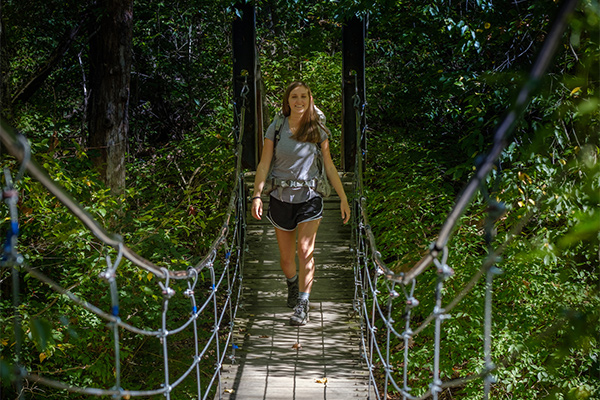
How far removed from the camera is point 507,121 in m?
0.81

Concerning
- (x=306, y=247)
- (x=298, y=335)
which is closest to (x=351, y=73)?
(x=306, y=247)

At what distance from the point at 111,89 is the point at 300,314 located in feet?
9.65

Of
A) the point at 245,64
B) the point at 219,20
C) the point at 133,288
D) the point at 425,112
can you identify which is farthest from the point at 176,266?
the point at 219,20

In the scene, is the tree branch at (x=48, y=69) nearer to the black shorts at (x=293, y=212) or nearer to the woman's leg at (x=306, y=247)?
the black shorts at (x=293, y=212)

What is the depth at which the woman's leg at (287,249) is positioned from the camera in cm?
348

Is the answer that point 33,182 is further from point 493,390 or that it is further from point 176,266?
point 493,390

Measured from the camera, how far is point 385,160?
5.89 metres

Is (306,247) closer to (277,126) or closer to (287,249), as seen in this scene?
(287,249)

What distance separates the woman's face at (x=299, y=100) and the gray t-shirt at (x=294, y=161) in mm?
94

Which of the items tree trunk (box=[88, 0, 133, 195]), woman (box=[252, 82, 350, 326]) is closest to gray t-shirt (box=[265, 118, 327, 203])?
woman (box=[252, 82, 350, 326])

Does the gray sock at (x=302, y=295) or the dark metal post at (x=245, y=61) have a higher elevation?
the dark metal post at (x=245, y=61)

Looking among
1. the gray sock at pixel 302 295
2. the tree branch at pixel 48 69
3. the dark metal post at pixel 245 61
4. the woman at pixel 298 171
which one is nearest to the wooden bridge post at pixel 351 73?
the dark metal post at pixel 245 61

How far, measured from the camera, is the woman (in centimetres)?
334

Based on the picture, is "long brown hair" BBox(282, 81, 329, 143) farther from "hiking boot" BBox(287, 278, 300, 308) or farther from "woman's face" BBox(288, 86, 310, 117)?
"hiking boot" BBox(287, 278, 300, 308)
